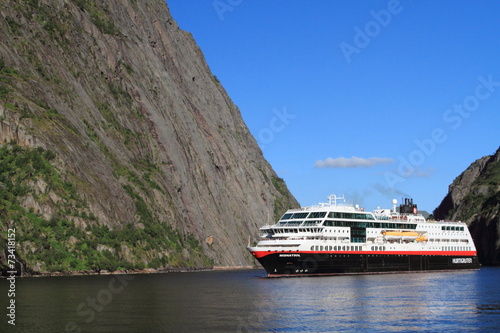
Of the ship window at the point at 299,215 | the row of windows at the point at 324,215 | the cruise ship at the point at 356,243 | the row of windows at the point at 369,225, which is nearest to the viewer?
the cruise ship at the point at 356,243

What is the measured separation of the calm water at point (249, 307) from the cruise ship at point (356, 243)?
19840 millimetres

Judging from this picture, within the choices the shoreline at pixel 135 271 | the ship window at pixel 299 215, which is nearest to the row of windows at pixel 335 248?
the ship window at pixel 299 215

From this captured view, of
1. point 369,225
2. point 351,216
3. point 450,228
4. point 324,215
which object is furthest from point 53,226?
→ point 450,228

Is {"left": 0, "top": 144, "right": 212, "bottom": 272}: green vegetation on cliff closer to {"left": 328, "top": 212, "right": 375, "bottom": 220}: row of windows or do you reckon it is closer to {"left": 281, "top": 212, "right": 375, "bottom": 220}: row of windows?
{"left": 281, "top": 212, "right": 375, "bottom": 220}: row of windows

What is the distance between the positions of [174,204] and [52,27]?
50.6m

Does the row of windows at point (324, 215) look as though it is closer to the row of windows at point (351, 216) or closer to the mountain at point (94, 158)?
the row of windows at point (351, 216)

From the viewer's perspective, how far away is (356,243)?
5182 inches

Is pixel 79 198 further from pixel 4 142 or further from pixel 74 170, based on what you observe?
pixel 4 142

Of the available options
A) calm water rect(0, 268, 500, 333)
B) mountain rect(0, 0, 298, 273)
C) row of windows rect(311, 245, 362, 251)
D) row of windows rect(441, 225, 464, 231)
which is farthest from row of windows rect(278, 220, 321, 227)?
row of windows rect(441, 225, 464, 231)

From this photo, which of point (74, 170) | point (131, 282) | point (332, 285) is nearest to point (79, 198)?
point (74, 170)

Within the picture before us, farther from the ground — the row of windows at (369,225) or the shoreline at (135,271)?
the row of windows at (369,225)

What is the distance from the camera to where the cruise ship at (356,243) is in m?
122

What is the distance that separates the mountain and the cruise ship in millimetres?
30485

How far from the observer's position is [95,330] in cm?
5403
